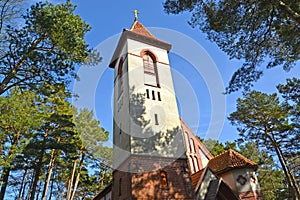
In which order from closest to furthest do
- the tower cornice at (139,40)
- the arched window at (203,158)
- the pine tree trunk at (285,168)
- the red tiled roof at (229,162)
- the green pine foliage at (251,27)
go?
the green pine foliage at (251,27) < the red tiled roof at (229,162) < the tower cornice at (139,40) < the pine tree trunk at (285,168) < the arched window at (203,158)

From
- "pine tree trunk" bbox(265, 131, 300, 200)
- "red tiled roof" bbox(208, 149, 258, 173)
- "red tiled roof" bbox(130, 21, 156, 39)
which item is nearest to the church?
"red tiled roof" bbox(208, 149, 258, 173)

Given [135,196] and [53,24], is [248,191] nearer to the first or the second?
[135,196]

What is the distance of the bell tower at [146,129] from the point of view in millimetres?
10047

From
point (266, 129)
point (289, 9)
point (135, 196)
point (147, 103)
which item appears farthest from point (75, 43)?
point (266, 129)

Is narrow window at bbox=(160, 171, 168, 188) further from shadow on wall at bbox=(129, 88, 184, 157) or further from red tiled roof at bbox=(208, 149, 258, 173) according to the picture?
red tiled roof at bbox=(208, 149, 258, 173)

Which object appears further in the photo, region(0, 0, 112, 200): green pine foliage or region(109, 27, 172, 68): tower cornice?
region(109, 27, 172, 68): tower cornice

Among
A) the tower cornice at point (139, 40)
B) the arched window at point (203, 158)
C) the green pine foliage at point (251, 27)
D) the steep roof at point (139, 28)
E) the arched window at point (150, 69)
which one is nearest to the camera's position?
the green pine foliage at point (251, 27)

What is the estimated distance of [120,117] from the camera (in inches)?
535

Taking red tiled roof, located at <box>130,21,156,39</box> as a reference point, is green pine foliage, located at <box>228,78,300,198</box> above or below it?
below

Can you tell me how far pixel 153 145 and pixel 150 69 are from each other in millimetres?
5958

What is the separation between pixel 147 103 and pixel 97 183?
2013 centimetres

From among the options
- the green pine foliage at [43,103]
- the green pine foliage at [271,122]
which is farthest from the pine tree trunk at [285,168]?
the green pine foliage at [43,103]

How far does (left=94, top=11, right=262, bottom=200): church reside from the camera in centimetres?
1019

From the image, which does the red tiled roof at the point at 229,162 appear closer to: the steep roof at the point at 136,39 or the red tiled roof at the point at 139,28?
the steep roof at the point at 136,39
